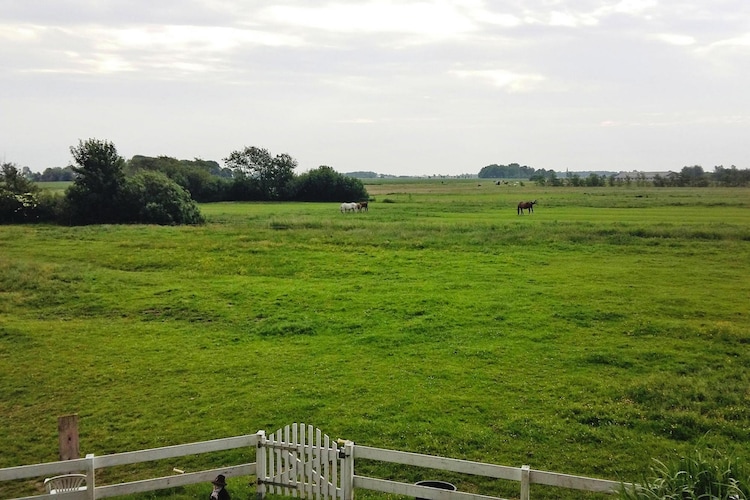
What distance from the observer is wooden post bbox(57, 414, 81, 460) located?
972 centimetres

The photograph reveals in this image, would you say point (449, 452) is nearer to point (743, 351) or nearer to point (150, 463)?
point (150, 463)

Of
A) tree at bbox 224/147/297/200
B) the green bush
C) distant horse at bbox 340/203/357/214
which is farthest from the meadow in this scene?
tree at bbox 224/147/297/200

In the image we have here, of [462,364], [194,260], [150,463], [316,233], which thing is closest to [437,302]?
[462,364]

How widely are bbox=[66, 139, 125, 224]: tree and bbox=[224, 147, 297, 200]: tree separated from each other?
142 ft

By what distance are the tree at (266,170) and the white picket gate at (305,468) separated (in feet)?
316

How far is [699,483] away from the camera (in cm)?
625

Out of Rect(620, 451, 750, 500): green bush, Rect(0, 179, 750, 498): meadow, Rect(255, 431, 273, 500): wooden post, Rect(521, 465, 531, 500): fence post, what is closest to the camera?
A: Rect(620, 451, 750, 500): green bush

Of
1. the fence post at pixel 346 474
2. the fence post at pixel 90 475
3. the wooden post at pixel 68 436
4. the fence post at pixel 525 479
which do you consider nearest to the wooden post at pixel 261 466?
the fence post at pixel 346 474

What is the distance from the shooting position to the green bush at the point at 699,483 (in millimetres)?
6012

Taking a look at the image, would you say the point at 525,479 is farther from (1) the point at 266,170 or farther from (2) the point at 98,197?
(1) the point at 266,170

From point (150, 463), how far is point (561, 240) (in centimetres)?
3270

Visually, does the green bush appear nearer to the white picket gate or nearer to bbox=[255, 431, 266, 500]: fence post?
the white picket gate

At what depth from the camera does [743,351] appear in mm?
18172

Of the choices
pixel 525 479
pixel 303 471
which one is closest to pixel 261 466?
pixel 303 471
